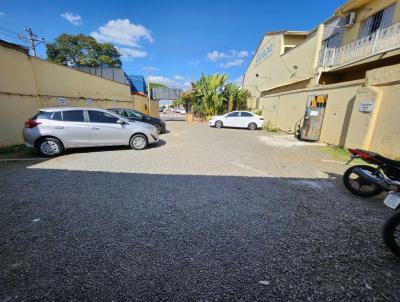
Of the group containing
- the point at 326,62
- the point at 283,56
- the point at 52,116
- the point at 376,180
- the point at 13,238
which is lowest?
the point at 13,238

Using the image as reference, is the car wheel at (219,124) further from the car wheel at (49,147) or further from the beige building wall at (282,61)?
the car wheel at (49,147)

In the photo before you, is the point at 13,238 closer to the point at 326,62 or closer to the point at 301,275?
the point at 301,275

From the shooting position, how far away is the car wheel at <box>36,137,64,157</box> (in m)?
6.08

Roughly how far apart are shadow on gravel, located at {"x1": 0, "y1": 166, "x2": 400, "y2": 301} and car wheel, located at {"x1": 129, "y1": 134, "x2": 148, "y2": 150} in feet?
11.1

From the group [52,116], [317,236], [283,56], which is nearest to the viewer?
[317,236]

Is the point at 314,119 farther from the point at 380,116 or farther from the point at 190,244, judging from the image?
the point at 190,244

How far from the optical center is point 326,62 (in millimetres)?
12312

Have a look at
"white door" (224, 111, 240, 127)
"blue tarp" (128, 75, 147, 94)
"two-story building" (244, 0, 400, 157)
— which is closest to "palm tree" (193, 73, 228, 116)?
"two-story building" (244, 0, 400, 157)

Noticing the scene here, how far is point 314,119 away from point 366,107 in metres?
3.03

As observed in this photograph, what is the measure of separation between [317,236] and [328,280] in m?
0.76

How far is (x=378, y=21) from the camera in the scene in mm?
10445

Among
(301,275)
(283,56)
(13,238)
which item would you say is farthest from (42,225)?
(283,56)

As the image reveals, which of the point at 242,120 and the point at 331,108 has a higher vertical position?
the point at 331,108

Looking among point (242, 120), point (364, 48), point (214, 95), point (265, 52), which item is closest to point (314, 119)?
point (364, 48)
